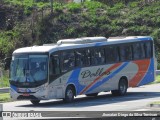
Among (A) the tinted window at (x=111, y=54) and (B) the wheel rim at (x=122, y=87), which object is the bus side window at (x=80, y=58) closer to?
(A) the tinted window at (x=111, y=54)

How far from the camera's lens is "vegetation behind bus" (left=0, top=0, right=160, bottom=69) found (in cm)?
5778

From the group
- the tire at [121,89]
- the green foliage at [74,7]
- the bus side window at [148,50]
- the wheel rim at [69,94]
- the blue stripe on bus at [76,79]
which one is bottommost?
the tire at [121,89]

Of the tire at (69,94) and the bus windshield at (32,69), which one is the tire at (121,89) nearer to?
the tire at (69,94)

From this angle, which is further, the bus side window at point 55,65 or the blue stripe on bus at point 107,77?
the blue stripe on bus at point 107,77

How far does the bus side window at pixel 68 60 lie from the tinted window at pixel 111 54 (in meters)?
2.62

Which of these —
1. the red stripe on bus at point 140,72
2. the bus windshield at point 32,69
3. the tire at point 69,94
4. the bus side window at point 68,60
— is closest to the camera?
the bus windshield at point 32,69

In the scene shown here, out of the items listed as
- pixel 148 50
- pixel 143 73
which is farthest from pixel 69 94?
pixel 148 50

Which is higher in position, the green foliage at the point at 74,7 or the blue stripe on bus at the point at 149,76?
the green foliage at the point at 74,7

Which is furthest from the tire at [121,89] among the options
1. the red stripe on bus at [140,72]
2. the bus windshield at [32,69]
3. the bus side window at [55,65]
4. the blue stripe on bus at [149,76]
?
the bus windshield at [32,69]

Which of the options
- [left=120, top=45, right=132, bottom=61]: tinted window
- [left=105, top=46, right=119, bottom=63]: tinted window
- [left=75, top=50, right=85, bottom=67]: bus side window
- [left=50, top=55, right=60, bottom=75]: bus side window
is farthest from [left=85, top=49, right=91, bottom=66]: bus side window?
[left=120, top=45, right=132, bottom=61]: tinted window

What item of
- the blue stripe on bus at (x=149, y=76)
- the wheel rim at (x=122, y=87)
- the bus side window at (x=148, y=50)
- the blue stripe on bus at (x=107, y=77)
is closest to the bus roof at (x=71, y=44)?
the bus side window at (x=148, y=50)

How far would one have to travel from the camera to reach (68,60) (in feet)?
87.3

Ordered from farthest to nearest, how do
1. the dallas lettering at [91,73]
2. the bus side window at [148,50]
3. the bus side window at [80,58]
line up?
the bus side window at [148,50] → the dallas lettering at [91,73] → the bus side window at [80,58]

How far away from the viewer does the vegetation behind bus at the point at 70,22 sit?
57781 mm
